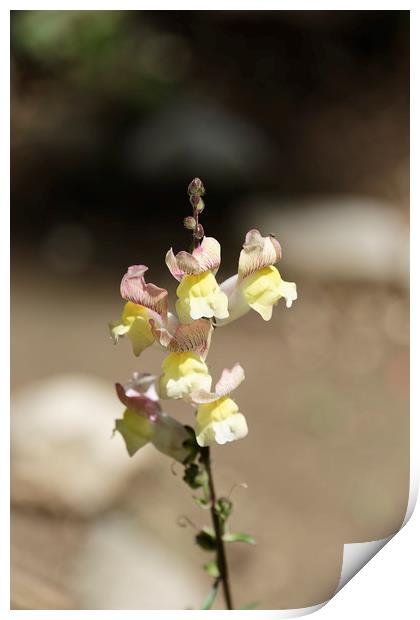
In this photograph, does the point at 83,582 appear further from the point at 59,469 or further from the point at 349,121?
the point at 349,121

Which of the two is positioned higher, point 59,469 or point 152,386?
point 59,469

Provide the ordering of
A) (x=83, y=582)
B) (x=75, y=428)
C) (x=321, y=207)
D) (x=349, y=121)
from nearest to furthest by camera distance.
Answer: (x=83, y=582)
(x=75, y=428)
(x=321, y=207)
(x=349, y=121)

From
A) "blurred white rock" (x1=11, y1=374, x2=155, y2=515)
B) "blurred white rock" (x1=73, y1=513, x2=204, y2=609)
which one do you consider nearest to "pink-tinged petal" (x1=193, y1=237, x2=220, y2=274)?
"blurred white rock" (x1=73, y1=513, x2=204, y2=609)

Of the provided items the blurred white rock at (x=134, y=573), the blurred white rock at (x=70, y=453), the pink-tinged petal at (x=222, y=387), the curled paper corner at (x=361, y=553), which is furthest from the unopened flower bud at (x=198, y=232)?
the blurred white rock at (x=70, y=453)

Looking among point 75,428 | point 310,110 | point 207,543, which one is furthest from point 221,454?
point 310,110

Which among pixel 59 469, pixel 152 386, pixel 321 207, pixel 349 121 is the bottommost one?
pixel 152 386

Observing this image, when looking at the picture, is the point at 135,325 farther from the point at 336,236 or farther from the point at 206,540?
the point at 336,236

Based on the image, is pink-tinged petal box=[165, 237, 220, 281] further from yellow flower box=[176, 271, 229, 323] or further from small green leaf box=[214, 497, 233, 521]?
small green leaf box=[214, 497, 233, 521]
